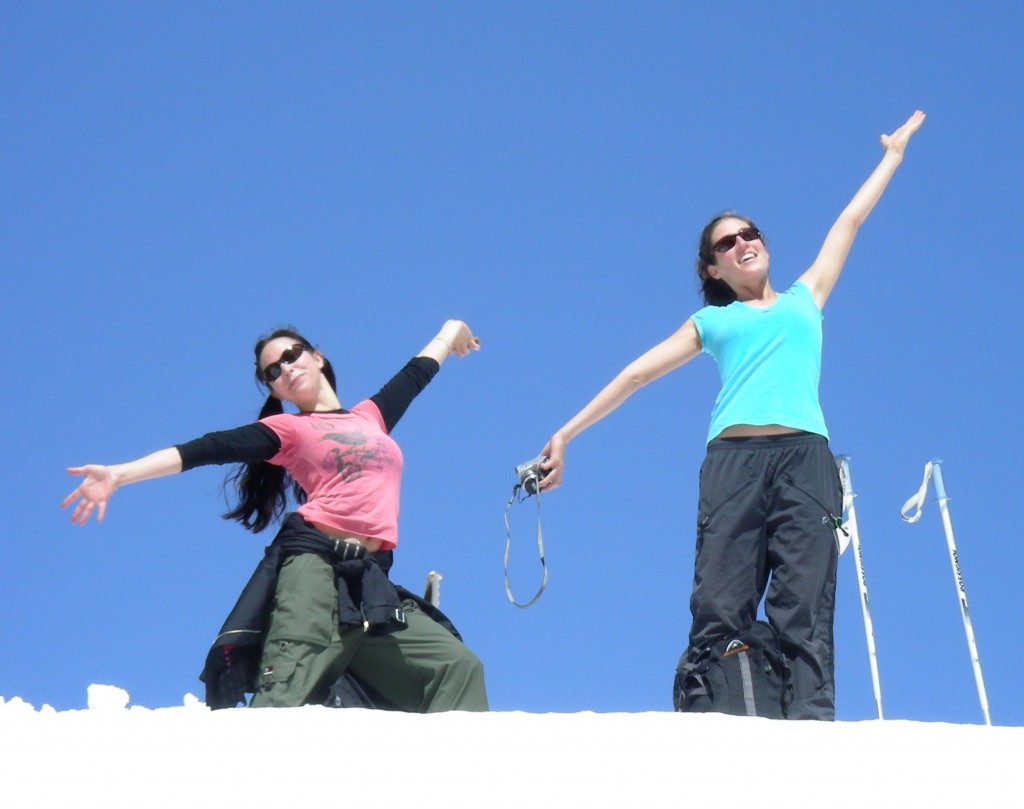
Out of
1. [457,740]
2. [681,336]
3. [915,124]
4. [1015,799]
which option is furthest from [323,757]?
[915,124]

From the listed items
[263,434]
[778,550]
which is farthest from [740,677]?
[263,434]

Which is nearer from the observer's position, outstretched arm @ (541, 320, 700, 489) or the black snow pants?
the black snow pants

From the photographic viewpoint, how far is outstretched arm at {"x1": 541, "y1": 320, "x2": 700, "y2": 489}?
5.12m

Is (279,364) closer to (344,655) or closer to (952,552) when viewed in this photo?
(344,655)

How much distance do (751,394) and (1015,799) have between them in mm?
2585

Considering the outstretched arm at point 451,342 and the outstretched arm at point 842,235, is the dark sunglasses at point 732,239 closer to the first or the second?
the outstretched arm at point 842,235

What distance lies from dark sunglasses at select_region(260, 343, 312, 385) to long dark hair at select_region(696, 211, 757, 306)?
1743 millimetres

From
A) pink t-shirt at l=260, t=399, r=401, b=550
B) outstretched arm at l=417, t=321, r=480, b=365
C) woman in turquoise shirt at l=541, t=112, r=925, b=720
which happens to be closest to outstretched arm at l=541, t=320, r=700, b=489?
woman in turquoise shirt at l=541, t=112, r=925, b=720

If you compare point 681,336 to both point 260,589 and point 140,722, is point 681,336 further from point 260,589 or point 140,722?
point 140,722

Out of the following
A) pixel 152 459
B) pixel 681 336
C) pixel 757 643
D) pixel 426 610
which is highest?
pixel 681 336

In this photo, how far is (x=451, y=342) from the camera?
6.35 metres

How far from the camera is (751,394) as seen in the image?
16.5ft

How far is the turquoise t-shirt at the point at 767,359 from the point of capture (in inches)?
197

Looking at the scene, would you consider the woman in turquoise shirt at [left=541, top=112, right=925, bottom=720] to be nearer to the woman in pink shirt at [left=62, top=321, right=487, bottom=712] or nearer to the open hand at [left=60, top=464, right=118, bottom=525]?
the woman in pink shirt at [left=62, top=321, right=487, bottom=712]
